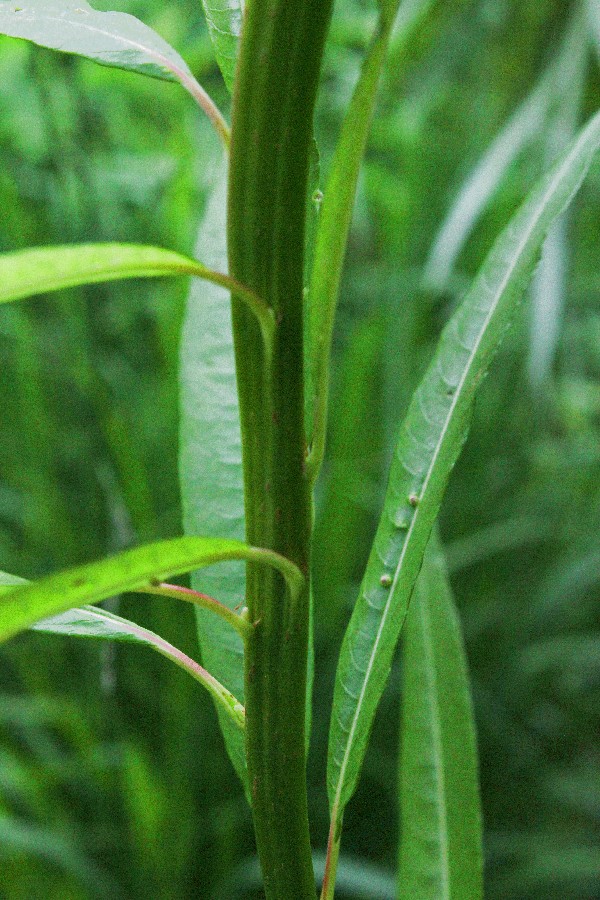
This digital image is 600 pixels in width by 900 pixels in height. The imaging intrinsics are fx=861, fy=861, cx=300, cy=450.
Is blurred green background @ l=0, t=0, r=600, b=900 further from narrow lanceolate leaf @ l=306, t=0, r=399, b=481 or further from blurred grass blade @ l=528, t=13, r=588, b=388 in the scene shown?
narrow lanceolate leaf @ l=306, t=0, r=399, b=481

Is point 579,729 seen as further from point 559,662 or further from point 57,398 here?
point 57,398

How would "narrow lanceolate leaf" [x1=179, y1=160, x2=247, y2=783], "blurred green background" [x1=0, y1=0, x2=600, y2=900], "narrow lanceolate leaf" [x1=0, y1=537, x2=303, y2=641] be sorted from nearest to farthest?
"narrow lanceolate leaf" [x1=0, y1=537, x2=303, y2=641] → "narrow lanceolate leaf" [x1=179, y1=160, x2=247, y2=783] → "blurred green background" [x1=0, y1=0, x2=600, y2=900]

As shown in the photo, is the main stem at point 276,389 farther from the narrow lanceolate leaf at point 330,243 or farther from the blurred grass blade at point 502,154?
the blurred grass blade at point 502,154

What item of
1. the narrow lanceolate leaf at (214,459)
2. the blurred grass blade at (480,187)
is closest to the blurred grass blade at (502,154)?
the blurred grass blade at (480,187)

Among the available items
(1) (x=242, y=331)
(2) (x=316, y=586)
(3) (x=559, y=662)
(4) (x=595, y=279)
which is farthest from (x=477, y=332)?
(4) (x=595, y=279)

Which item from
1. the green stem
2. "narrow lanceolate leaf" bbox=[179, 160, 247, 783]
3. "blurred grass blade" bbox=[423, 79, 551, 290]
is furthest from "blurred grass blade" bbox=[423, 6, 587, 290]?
the green stem

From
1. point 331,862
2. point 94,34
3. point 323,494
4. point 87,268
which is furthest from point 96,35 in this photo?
point 323,494

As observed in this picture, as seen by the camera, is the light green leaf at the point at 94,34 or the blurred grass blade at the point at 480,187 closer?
the light green leaf at the point at 94,34
